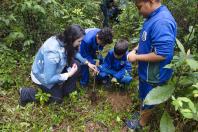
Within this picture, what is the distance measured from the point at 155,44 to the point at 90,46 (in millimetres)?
1680

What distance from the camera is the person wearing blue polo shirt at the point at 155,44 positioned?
11.1ft

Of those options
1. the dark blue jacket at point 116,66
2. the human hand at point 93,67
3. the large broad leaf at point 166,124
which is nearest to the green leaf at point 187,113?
the large broad leaf at point 166,124

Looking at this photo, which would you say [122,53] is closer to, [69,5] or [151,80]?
[151,80]

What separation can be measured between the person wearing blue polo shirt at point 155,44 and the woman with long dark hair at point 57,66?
84 centimetres

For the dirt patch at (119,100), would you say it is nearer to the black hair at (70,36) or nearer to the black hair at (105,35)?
the black hair at (105,35)

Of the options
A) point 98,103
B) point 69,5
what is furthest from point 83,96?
point 69,5

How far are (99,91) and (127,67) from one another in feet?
1.83

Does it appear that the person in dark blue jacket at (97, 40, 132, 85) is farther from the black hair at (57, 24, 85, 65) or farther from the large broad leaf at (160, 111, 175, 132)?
Result: the large broad leaf at (160, 111, 175, 132)

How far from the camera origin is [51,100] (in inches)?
184

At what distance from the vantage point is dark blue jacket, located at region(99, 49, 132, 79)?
4.88m

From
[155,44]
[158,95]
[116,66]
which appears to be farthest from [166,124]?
[116,66]

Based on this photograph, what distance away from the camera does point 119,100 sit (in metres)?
4.99

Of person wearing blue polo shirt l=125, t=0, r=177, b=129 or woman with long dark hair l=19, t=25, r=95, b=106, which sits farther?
woman with long dark hair l=19, t=25, r=95, b=106

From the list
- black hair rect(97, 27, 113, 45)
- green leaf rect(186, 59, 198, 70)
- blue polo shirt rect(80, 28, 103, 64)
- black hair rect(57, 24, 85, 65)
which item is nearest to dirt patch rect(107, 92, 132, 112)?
blue polo shirt rect(80, 28, 103, 64)
